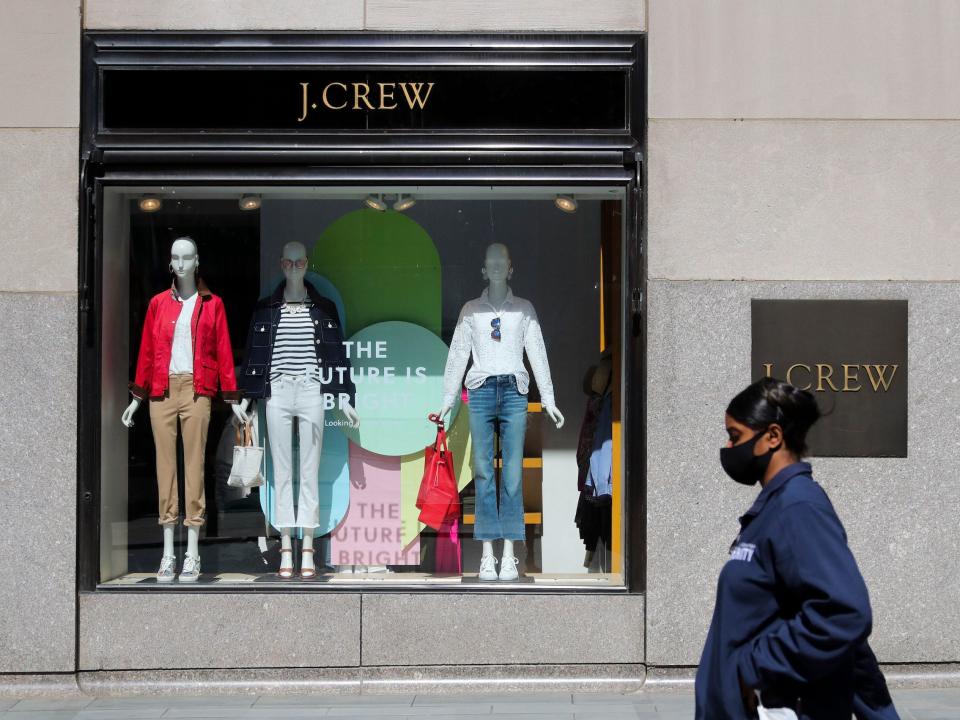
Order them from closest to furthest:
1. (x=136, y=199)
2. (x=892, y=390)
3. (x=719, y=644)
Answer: (x=719, y=644)
(x=892, y=390)
(x=136, y=199)

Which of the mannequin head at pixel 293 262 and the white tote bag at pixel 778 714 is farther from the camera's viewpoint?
the mannequin head at pixel 293 262

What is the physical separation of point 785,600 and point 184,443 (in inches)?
196

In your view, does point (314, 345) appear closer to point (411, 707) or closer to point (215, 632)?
point (215, 632)

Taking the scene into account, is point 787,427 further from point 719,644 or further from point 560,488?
point 560,488

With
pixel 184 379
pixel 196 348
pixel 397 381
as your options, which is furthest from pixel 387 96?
pixel 184 379

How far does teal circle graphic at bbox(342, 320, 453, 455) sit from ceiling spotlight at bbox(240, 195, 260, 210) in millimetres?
1009

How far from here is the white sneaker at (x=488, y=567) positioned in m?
7.25

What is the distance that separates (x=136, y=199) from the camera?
726cm

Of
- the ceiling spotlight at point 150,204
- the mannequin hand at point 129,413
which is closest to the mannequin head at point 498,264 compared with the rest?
the ceiling spotlight at point 150,204

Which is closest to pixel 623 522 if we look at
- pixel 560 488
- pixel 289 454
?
pixel 560 488

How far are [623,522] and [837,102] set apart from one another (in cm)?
272

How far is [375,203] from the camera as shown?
288 inches

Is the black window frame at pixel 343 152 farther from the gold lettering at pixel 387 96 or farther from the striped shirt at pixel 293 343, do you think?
the striped shirt at pixel 293 343

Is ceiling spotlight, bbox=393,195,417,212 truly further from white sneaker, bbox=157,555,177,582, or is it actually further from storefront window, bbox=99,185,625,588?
white sneaker, bbox=157,555,177,582
